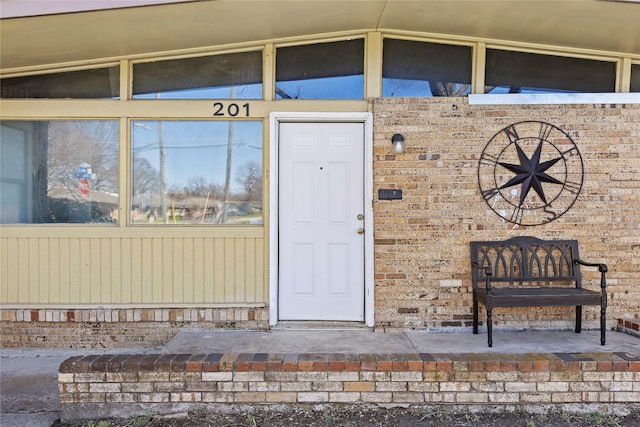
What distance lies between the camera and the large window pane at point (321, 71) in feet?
13.6

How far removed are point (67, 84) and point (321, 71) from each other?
8.37ft

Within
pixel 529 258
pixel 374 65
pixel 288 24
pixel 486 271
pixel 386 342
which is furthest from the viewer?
pixel 374 65

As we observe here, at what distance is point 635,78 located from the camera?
412 cm

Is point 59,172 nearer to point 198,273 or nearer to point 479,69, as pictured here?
point 198,273

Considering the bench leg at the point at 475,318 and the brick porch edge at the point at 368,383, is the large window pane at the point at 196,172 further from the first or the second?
the bench leg at the point at 475,318

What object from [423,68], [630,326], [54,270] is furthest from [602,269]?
[54,270]

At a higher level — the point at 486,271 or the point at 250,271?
the point at 486,271

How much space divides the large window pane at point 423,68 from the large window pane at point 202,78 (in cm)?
132

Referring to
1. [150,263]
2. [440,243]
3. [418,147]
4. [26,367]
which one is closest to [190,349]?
[150,263]

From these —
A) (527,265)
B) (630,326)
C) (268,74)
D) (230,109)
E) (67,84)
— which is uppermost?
(268,74)

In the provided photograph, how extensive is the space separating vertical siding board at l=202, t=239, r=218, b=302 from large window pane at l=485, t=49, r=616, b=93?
3.16m

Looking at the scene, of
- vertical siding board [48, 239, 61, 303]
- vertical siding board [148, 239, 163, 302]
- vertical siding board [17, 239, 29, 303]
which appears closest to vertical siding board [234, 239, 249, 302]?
vertical siding board [148, 239, 163, 302]

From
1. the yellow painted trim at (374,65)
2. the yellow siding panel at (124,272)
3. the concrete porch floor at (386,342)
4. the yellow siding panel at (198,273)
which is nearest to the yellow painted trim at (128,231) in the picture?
the yellow siding panel at (124,272)

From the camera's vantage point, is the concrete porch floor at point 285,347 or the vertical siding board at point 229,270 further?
the vertical siding board at point 229,270
